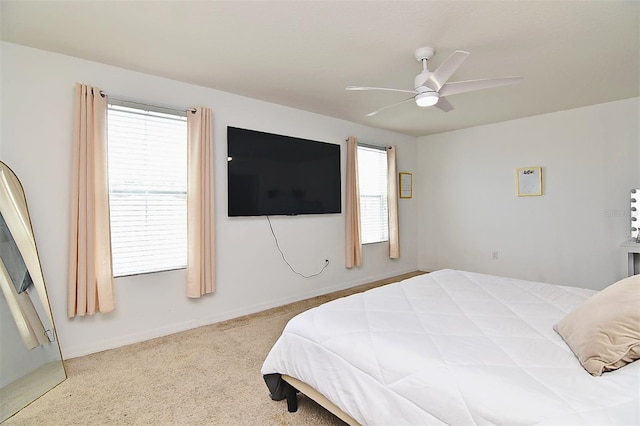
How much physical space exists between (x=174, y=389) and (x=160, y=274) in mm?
1218

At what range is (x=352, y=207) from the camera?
15.0ft

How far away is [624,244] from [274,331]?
390 cm

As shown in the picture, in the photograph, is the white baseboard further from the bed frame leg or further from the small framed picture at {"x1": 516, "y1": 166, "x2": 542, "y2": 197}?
the small framed picture at {"x1": 516, "y1": 166, "x2": 542, "y2": 197}

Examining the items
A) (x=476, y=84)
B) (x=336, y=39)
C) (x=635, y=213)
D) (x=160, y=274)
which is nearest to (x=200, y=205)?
(x=160, y=274)

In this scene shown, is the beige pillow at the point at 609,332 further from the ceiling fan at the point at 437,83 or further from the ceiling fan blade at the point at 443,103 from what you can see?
the ceiling fan blade at the point at 443,103

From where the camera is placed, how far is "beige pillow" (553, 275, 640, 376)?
1.21m

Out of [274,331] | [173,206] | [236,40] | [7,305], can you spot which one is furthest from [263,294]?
[236,40]

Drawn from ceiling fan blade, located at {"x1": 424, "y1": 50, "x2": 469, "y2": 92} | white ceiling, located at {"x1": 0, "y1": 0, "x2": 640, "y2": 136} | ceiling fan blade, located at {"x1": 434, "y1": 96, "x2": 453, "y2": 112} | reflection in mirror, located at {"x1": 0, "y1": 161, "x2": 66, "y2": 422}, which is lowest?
reflection in mirror, located at {"x1": 0, "y1": 161, "x2": 66, "y2": 422}

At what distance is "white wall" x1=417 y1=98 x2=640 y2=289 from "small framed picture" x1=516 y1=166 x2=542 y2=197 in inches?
2.8

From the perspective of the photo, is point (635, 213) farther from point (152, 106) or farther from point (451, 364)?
point (152, 106)

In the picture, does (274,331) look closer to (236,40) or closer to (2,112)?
(236,40)

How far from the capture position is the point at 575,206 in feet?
13.8

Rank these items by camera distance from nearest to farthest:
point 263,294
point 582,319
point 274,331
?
point 582,319, point 274,331, point 263,294

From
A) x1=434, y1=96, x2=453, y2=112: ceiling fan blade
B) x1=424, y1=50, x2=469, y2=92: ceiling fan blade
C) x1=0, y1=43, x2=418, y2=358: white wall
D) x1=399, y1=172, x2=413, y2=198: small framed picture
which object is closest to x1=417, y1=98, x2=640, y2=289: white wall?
x1=399, y1=172, x2=413, y2=198: small framed picture
